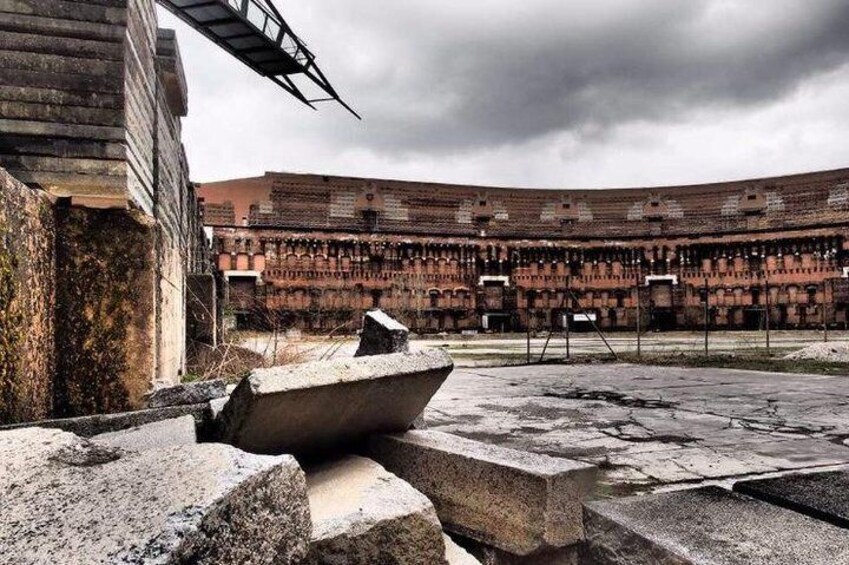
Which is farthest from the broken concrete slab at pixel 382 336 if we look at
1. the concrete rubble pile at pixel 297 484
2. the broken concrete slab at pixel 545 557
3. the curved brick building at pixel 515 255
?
the curved brick building at pixel 515 255

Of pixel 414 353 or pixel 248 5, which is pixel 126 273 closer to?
pixel 414 353

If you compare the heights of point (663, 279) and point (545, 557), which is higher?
point (663, 279)

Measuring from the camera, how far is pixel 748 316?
35281mm

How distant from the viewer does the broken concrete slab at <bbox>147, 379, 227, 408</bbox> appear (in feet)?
12.1

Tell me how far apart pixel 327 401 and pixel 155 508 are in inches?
41.9

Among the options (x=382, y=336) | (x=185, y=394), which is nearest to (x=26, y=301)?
(x=185, y=394)

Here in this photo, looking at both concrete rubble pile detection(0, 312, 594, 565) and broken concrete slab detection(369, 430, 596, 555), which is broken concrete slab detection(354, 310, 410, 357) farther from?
broken concrete slab detection(369, 430, 596, 555)

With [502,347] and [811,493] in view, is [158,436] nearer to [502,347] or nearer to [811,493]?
[811,493]

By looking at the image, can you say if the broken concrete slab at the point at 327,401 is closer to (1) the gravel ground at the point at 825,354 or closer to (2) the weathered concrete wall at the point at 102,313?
(2) the weathered concrete wall at the point at 102,313

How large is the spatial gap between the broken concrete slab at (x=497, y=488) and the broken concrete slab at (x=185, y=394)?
1670 millimetres

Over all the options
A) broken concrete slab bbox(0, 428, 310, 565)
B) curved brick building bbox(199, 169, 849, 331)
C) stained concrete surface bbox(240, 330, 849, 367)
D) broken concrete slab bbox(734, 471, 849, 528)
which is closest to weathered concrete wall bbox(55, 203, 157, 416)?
stained concrete surface bbox(240, 330, 849, 367)

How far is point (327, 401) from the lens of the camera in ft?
7.18

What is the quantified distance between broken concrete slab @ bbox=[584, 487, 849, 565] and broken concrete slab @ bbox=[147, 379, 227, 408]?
→ 2.66 m

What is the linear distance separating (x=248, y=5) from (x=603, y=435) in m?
9.99
